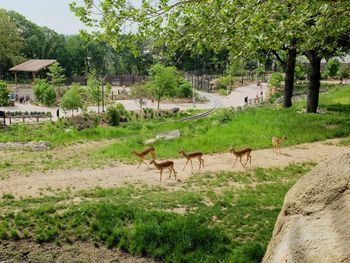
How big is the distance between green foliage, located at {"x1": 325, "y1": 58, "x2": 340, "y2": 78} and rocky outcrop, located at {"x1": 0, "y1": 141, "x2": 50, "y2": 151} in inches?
2218

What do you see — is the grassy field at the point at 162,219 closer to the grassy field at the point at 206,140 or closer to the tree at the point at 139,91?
the grassy field at the point at 206,140

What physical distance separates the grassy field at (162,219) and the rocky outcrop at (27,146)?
33.3 feet

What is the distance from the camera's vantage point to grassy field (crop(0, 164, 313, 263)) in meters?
8.55

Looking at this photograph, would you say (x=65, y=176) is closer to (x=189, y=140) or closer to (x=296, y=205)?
(x=189, y=140)

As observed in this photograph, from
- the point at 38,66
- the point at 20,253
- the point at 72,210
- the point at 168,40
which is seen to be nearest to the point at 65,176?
the point at 72,210

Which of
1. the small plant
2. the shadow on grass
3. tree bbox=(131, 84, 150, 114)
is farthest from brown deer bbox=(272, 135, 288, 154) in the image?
tree bbox=(131, 84, 150, 114)

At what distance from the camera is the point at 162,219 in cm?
963

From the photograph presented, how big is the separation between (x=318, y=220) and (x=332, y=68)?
67.7 metres

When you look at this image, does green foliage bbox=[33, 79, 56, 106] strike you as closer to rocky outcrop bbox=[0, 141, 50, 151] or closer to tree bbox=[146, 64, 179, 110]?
tree bbox=[146, 64, 179, 110]

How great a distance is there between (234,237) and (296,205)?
3312 mm

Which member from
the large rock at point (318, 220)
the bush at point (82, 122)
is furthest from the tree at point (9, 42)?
the large rock at point (318, 220)

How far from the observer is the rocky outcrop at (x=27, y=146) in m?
21.4

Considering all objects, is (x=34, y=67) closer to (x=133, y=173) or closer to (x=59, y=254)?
(x=133, y=173)

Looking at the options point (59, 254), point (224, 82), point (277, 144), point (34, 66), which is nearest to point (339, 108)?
point (277, 144)
